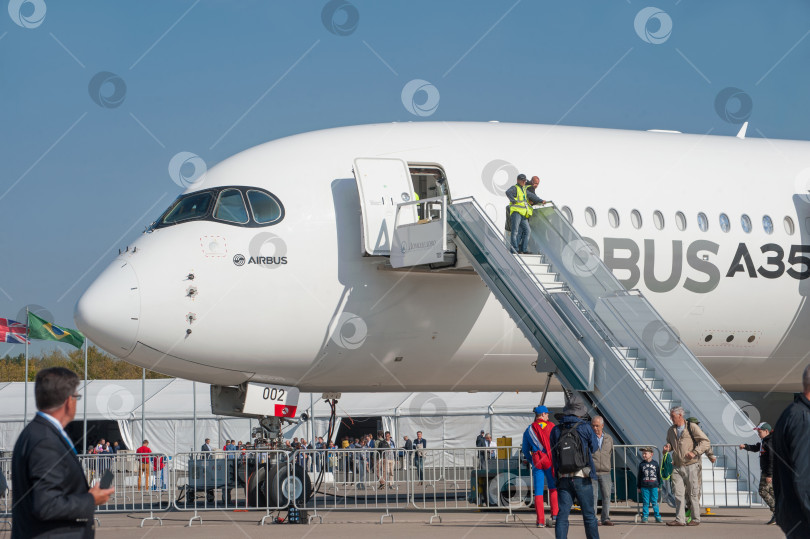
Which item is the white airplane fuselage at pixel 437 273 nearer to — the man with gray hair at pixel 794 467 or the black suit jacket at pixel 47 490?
the black suit jacket at pixel 47 490

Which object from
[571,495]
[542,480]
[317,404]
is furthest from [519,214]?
[317,404]

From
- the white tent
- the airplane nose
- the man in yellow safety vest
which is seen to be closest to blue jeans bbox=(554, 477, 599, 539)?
the man in yellow safety vest

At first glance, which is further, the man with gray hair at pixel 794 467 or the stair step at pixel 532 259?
the stair step at pixel 532 259

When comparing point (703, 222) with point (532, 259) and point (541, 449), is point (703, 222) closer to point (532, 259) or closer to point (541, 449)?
point (532, 259)

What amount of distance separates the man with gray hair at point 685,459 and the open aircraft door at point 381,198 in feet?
16.2

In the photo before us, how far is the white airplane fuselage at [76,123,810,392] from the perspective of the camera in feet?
49.5

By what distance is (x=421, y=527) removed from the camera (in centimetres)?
1353

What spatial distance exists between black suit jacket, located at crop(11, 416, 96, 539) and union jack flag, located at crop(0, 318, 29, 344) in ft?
125

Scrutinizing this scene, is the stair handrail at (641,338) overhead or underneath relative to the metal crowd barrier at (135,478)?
overhead

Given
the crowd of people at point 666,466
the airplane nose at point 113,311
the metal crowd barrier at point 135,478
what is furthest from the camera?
the metal crowd barrier at point 135,478

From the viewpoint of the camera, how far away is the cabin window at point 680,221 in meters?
17.7

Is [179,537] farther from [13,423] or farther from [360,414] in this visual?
[13,423]

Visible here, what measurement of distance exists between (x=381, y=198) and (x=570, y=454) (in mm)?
6973

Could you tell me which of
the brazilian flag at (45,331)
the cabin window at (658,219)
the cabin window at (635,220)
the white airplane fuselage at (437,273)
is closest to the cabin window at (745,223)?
the white airplane fuselage at (437,273)
